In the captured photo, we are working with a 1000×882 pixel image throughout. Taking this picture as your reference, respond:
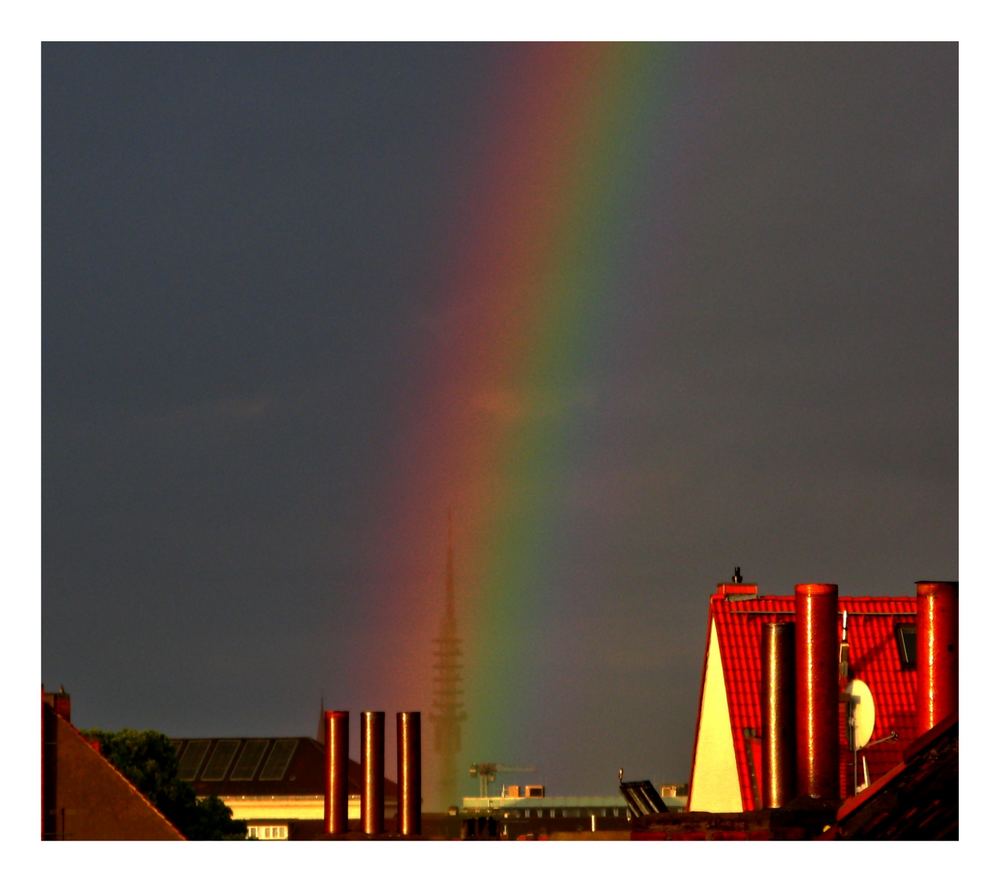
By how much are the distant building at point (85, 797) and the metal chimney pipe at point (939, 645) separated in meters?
11.2

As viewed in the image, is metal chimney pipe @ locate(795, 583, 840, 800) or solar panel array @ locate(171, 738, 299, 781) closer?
metal chimney pipe @ locate(795, 583, 840, 800)

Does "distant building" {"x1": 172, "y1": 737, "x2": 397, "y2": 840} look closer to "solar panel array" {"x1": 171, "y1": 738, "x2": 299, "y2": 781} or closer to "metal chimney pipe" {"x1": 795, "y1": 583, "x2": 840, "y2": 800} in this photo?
"solar panel array" {"x1": 171, "y1": 738, "x2": 299, "y2": 781}

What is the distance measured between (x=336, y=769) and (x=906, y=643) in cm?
1447

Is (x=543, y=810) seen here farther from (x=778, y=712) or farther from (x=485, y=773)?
(x=778, y=712)

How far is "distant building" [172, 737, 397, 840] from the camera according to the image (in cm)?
9144

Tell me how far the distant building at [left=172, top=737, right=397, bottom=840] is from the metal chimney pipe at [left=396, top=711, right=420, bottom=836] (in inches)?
1826

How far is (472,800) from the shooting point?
7806 centimetres

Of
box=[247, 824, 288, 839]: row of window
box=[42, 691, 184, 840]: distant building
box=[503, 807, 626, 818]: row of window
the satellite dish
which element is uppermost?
the satellite dish

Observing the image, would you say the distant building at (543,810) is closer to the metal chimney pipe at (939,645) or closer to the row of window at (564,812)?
the row of window at (564,812)

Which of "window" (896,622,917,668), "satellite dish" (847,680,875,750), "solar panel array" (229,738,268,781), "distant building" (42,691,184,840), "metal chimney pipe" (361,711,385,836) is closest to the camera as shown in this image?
"satellite dish" (847,680,875,750)

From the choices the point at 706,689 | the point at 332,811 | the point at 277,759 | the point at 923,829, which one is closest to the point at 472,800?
the point at 277,759

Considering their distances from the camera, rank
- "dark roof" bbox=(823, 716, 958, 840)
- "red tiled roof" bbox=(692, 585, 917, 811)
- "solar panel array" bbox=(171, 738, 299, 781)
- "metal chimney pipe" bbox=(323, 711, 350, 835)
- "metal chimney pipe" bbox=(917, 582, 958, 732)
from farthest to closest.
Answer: "solar panel array" bbox=(171, 738, 299, 781) < "metal chimney pipe" bbox=(323, 711, 350, 835) < "red tiled roof" bbox=(692, 585, 917, 811) < "metal chimney pipe" bbox=(917, 582, 958, 732) < "dark roof" bbox=(823, 716, 958, 840)

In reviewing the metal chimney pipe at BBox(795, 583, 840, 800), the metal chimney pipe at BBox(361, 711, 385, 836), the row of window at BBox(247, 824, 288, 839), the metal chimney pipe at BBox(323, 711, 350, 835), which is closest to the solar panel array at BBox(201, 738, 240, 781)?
the row of window at BBox(247, 824, 288, 839)
